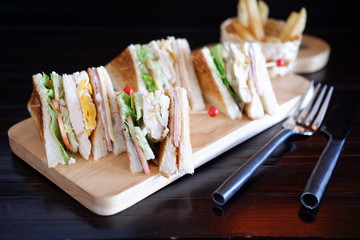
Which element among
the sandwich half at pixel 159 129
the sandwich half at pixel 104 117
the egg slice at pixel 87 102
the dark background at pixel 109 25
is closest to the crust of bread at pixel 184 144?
the sandwich half at pixel 159 129

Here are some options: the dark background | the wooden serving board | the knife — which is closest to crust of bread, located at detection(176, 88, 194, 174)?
the wooden serving board

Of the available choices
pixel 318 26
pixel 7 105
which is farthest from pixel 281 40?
pixel 7 105

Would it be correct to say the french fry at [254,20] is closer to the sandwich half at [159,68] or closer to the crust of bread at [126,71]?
the sandwich half at [159,68]

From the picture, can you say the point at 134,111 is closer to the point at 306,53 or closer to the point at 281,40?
the point at 281,40

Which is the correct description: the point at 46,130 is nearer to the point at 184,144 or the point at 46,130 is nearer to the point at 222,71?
the point at 184,144

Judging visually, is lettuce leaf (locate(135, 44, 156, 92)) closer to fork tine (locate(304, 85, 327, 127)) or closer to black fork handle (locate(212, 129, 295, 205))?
black fork handle (locate(212, 129, 295, 205))

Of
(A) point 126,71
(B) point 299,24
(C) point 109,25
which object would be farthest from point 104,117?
(C) point 109,25
